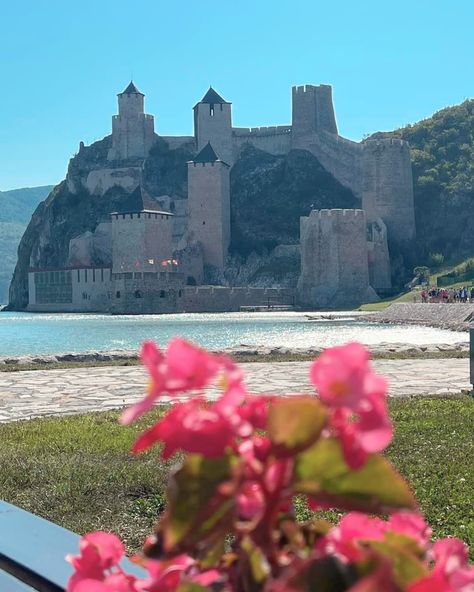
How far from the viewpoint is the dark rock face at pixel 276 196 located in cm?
6444

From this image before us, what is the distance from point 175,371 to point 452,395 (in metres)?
7.87

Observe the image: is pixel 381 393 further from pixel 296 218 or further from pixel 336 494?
pixel 296 218

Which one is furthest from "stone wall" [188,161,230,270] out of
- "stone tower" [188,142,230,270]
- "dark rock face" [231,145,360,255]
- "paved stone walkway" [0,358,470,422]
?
"paved stone walkway" [0,358,470,422]

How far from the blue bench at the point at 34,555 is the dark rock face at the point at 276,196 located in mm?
61171

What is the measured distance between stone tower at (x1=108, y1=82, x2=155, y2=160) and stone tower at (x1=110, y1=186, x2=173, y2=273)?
11.0 meters

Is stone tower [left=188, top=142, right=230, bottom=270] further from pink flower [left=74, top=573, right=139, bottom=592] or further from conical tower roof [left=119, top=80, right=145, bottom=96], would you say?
pink flower [left=74, top=573, right=139, bottom=592]

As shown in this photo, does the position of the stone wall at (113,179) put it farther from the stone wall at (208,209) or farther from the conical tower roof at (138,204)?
the conical tower roof at (138,204)

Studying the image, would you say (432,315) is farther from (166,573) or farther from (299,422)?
(299,422)

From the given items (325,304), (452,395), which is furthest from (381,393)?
(325,304)

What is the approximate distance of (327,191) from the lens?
66312 mm

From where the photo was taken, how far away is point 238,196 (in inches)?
2608

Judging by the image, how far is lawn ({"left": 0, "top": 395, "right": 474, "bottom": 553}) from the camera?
4203 mm

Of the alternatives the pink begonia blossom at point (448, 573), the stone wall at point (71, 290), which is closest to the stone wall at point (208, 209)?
Result: the stone wall at point (71, 290)

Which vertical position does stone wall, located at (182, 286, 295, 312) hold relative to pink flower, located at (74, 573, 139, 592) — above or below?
below
